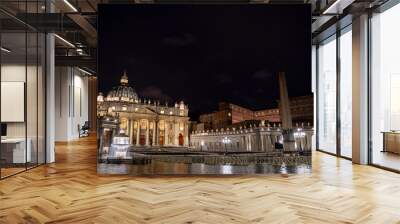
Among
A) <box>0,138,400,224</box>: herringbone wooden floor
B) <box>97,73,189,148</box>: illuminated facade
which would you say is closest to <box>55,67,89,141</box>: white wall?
<box>0,138,400,224</box>: herringbone wooden floor

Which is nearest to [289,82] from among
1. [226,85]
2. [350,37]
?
[226,85]

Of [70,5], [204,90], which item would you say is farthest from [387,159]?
[70,5]

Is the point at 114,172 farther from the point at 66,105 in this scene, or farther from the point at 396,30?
the point at 66,105

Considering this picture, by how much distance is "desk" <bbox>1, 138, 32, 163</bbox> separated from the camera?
676cm

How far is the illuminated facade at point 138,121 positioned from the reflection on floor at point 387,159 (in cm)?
419

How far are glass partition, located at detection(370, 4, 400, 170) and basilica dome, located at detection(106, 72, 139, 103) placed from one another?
4.94m

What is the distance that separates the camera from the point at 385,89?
7711 mm

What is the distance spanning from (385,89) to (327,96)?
11.0 feet

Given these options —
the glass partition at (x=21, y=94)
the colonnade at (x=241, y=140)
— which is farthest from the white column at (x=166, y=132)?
the glass partition at (x=21, y=94)

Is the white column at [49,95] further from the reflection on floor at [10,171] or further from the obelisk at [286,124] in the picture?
the obelisk at [286,124]

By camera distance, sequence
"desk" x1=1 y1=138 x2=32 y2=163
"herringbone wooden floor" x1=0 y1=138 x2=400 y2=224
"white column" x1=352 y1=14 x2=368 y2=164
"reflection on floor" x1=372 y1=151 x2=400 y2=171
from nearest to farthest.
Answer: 1. "herringbone wooden floor" x1=0 y1=138 x2=400 y2=224
2. "desk" x1=1 y1=138 x2=32 y2=163
3. "reflection on floor" x1=372 y1=151 x2=400 y2=171
4. "white column" x1=352 y1=14 x2=368 y2=164

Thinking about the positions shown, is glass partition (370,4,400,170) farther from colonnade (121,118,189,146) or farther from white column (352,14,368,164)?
colonnade (121,118,189,146)

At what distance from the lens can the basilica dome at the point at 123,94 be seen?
6660 millimetres

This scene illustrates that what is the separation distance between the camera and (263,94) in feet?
22.3
